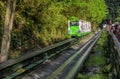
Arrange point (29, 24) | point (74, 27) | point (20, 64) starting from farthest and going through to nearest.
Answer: point (74, 27) → point (29, 24) → point (20, 64)

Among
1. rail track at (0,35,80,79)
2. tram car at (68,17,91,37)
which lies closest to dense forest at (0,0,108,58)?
rail track at (0,35,80,79)

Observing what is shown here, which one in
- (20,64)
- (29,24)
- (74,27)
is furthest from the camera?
(74,27)

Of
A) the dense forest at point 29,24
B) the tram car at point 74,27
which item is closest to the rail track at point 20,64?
the dense forest at point 29,24

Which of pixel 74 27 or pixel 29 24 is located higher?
pixel 29 24

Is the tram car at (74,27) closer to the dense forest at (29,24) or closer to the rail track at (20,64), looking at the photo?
the dense forest at (29,24)

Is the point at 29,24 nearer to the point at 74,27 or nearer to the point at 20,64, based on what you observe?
the point at 20,64

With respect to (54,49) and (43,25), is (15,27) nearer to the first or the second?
(54,49)

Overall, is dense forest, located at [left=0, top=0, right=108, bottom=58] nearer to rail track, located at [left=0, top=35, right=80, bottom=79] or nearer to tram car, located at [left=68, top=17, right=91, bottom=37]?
rail track, located at [left=0, top=35, right=80, bottom=79]

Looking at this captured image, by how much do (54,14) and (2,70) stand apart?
19596 millimetres

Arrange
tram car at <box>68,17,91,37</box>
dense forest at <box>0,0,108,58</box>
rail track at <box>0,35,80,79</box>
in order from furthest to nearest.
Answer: tram car at <box>68,17,91,37</box> < dense forest at <box>0,0,108,58</box> < rail track at <box>0,35,80,79</box>

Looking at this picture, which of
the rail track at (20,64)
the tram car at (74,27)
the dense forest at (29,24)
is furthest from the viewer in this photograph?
the tram car at (74,27)

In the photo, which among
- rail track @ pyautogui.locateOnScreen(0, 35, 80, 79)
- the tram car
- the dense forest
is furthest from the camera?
the tram car

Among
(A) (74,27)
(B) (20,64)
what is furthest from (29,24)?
(A) (74,27)

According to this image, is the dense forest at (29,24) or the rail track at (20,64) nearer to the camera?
the rail track at (20,64)
